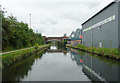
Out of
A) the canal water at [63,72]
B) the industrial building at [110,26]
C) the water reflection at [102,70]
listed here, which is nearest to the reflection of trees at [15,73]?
the canal water at [63,72]

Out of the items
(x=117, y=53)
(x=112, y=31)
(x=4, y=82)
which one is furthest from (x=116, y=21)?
(x=4, y=82)

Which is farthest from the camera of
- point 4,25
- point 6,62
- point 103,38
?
point 103,38

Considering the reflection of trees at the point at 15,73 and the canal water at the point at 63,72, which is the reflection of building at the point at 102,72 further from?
the reflection of trees at the point at 15,73

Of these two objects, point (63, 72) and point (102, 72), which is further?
point (63, 72)

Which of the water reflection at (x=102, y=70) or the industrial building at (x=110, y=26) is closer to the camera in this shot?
the water reflection at (x=102, y=70)

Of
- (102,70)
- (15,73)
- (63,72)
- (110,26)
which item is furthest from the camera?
(110,26)

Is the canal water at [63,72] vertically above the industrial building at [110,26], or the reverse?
the industrial building at [110,26]

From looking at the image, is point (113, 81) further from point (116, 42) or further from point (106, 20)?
point (106, 20)

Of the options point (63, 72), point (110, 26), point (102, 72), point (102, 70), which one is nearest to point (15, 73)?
point (63, 72)

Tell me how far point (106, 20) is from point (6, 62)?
17627 mm

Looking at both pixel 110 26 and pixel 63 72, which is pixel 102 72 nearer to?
pixel 63 72

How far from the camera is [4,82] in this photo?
5.32 metres

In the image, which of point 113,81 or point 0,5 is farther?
point 0,5

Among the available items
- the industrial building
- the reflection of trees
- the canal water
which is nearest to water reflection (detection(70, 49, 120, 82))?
the canal water
